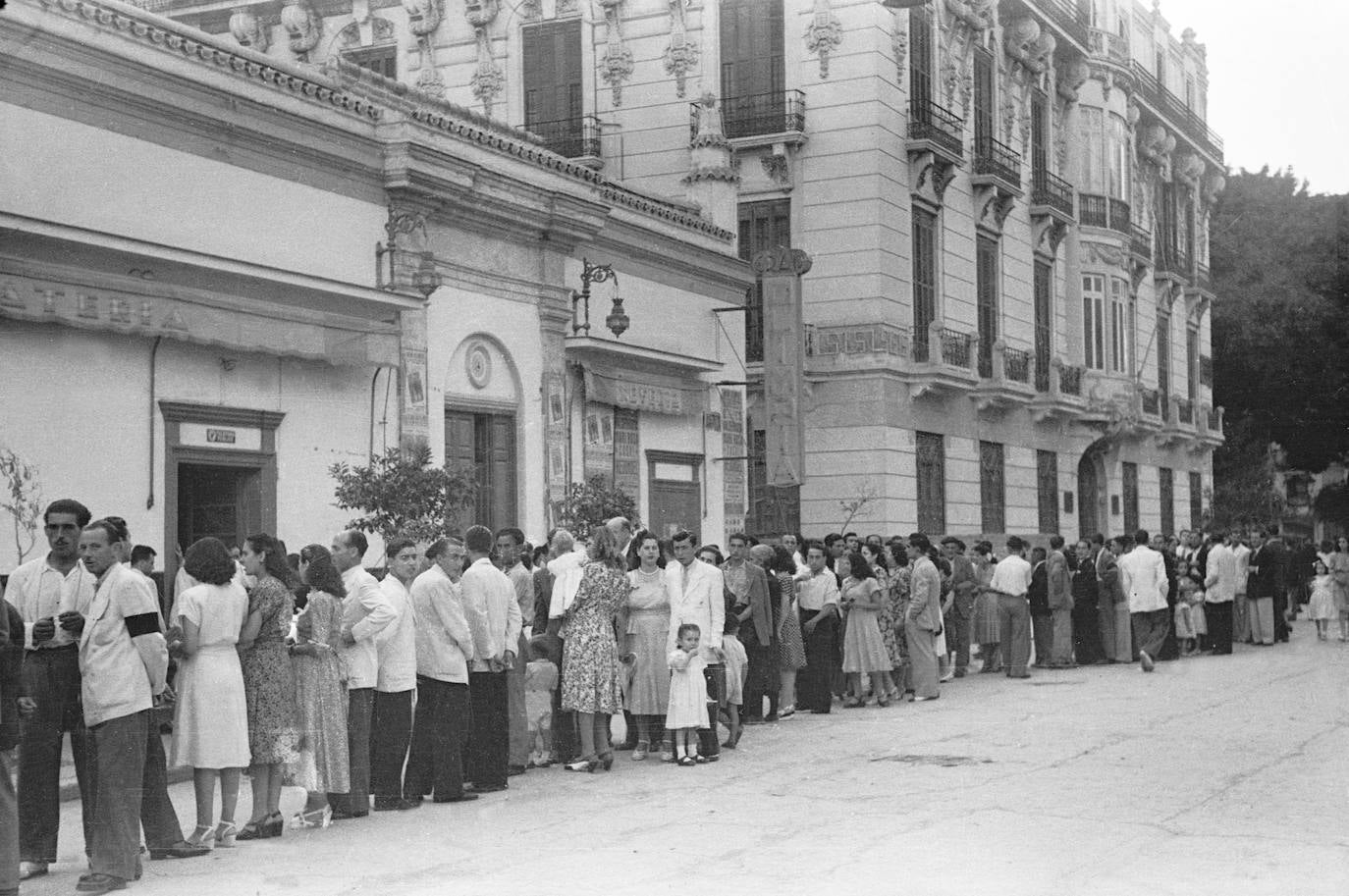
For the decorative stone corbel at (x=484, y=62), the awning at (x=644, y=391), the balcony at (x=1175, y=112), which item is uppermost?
the balcony at (x=1175, y=112)

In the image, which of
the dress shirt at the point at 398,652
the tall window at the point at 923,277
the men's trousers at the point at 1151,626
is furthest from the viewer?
the tall window at the point at 923,277

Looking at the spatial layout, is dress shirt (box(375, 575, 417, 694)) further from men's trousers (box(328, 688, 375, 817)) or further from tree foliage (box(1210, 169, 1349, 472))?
tree foliage (box(1210, 169, 1349, 472))

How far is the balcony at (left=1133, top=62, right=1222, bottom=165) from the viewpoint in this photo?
40.7 meters

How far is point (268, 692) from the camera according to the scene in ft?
32.2

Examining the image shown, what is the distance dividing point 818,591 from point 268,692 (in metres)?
8.10

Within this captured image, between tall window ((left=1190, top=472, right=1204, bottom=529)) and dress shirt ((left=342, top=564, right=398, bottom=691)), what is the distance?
38027 millimetres

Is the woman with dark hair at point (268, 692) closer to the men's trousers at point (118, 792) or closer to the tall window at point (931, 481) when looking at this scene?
the men's trousers at point (118, 792)

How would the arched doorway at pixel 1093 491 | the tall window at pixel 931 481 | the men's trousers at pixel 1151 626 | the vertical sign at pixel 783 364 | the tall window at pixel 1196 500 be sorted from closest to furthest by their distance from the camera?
the men's trousers at pixel 1151 626 → the vertical sign at pixel 783 364 → the tall window at pixel 931 481 → the arched doorway at pixel 1093 491 → the tall window at pixel 1196 500

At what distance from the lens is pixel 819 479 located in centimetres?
2861

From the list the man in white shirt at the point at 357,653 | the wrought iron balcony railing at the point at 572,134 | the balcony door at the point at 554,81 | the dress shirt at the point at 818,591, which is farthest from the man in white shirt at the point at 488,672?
the wrought iron balcony railing at the point at 572,134

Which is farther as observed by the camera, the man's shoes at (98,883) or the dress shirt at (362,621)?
the dress shirt at (362,621)

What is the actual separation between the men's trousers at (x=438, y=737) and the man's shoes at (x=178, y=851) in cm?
194

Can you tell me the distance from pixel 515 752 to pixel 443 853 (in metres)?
3.36

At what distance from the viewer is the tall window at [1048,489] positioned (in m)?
35.5
